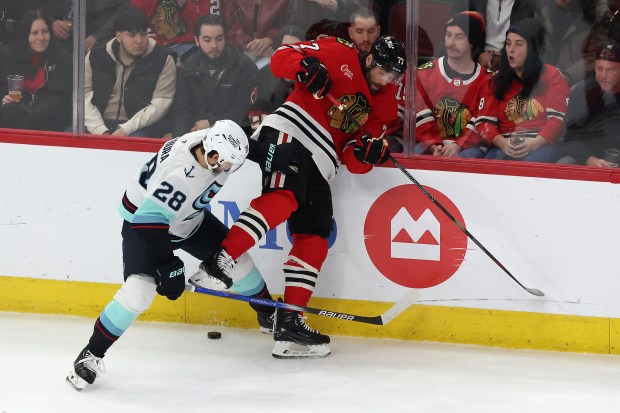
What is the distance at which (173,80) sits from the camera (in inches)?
180

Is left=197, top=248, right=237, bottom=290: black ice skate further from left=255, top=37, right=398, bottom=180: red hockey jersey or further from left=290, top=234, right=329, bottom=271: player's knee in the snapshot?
left=255, top=37, right=398, bottom=180: red hockey jersey

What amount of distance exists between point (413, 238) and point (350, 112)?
552 millimetres

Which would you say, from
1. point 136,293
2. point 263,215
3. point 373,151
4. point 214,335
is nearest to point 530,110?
point 373,151

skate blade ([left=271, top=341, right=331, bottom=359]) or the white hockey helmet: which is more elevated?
the white hockey helmet

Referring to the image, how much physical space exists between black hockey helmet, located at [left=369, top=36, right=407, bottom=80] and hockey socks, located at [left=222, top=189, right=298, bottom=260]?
577 millimetres

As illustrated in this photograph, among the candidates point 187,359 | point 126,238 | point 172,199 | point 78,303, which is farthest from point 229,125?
point 78,303

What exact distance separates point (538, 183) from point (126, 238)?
1531 millimetres

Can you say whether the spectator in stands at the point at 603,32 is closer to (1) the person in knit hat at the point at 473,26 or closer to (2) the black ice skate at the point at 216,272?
(1) the person in knit hat at the point at 473,26

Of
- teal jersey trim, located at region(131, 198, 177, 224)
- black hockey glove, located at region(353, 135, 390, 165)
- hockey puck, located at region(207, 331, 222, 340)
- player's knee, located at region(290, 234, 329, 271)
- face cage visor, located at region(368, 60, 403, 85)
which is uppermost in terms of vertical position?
face cage visor, located at region(368, 60, 403, 85)

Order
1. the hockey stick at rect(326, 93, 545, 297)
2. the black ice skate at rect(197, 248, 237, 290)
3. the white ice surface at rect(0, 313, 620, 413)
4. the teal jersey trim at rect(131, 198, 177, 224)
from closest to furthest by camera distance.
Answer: the teal jersey trim at rect(131, 198, 177, 224) → the white ice surface at rect(0, 313, 620, 413) → the black ice skate at rect(197, 248, 237, 290) → the hockey stick at rect(326, 93, 545, 297)

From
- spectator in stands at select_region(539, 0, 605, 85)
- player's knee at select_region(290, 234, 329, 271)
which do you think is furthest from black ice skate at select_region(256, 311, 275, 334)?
spectator in stands at select_region(539, 0, 605, 85)

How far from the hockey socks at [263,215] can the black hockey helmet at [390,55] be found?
1.89 ft

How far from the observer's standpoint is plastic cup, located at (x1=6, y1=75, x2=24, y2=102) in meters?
4.65

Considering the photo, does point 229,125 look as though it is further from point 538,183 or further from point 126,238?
point 538,183
